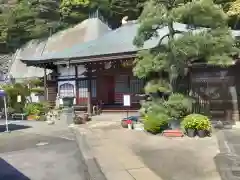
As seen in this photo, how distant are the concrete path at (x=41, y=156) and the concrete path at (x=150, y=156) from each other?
22.8 inches

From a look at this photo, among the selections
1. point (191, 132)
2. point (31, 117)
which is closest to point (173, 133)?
point (191, 132)

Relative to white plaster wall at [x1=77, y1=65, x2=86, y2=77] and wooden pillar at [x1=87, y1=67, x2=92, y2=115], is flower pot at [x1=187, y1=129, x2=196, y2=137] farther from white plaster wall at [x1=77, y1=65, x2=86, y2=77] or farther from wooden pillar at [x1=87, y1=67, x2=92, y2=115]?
white plaster wall at [x1=77, y1=65, x2=86, y2=77]

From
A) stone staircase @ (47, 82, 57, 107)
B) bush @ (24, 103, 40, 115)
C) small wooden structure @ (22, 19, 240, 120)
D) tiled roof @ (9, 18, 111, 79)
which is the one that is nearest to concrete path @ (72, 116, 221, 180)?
small wooden structure @ (22, 19, 240, 120)

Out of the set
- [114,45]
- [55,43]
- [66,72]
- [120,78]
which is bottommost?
[120,78]

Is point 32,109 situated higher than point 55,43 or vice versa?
point 55,43

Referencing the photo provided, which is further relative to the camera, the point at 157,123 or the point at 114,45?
the point at 114,45

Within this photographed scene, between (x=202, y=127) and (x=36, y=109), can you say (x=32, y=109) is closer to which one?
(x=36, y=109)

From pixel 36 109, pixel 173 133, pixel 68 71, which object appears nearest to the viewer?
pixel 173 133

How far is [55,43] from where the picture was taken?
41.5 metres

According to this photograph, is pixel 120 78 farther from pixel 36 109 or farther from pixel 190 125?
pixel 190 125

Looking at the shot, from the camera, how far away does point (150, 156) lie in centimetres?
964

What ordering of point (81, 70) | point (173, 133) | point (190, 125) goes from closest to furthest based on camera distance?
point (190, 125) → point (173, 133) → point (81, 70)

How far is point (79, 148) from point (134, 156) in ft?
8.08

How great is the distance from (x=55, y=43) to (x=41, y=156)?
32576mm
